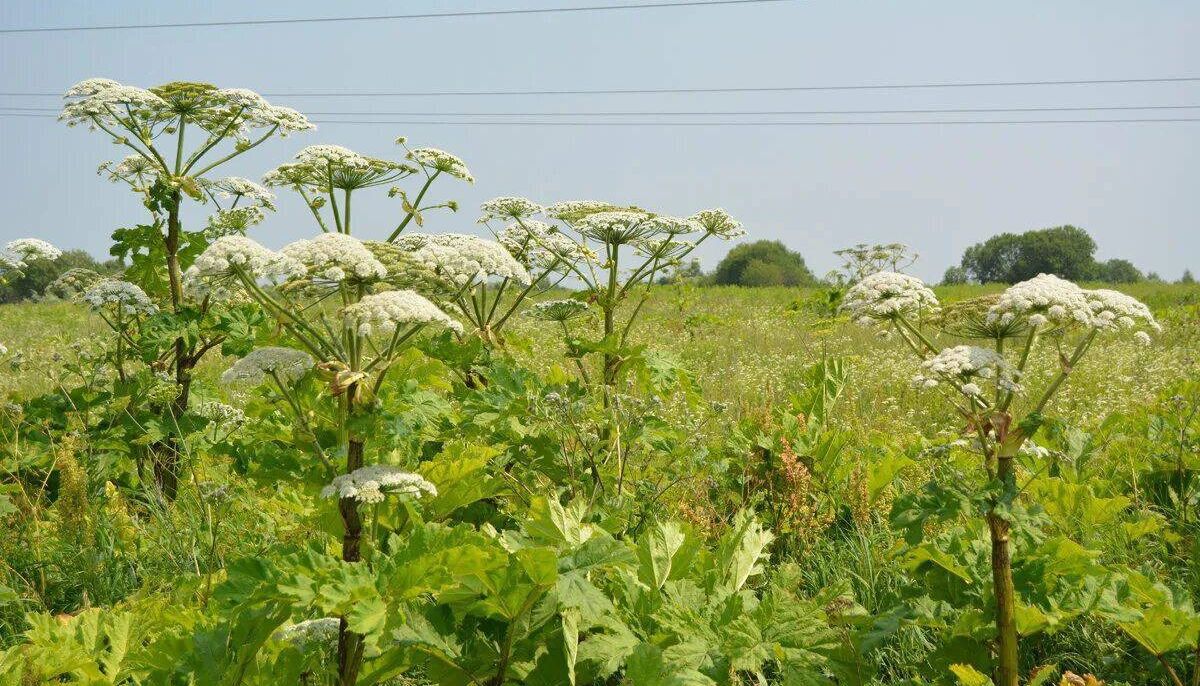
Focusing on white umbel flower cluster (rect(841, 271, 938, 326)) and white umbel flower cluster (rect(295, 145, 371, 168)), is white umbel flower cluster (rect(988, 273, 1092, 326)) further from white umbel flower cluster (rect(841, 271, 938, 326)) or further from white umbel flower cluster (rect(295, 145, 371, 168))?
white umbel flower cluster (rect(295, 145, 371, 168))

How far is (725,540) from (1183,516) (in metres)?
2.74

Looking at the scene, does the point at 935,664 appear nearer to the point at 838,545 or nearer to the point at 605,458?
the point at 838,545

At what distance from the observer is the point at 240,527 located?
16.3 ft

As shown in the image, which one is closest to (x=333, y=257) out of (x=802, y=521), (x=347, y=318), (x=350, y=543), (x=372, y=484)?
(x=347, y=318)

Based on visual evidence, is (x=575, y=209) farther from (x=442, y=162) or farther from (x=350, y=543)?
(x=350, y=543)

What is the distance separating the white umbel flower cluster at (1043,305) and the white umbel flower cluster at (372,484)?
6.39ft

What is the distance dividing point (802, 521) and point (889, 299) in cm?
178

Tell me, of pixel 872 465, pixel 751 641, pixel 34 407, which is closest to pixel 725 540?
pixel 751 641

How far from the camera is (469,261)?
3139mm

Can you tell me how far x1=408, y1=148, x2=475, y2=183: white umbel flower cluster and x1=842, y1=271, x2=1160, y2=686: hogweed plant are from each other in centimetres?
232

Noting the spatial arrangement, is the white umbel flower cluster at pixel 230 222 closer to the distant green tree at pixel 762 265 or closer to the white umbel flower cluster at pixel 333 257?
the white umbel flower cluster at pixel 333 257

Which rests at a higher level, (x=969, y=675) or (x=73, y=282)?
(x=73, y=282)

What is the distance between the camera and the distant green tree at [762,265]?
10356 cm

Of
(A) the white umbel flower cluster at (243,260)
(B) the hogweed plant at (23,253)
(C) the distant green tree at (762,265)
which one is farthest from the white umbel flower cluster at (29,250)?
(C) the distant green tree at (762,265)
